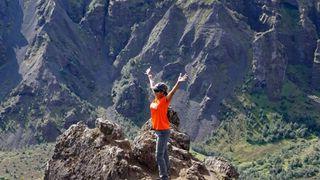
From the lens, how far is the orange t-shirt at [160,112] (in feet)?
180

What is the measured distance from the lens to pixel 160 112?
5509 cm

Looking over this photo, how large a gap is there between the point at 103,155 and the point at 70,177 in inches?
183

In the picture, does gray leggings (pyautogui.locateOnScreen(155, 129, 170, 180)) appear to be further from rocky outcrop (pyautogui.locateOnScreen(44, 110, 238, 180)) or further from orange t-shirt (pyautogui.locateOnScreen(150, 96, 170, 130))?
rocky outcrop (pyautogui.locateOnScreen(44, 110, 238, 180))

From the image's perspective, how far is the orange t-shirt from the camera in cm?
5488

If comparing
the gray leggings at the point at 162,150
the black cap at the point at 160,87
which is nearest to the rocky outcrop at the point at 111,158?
the gray leggings at the point at 162,150

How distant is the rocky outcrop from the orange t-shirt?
841 centimetres


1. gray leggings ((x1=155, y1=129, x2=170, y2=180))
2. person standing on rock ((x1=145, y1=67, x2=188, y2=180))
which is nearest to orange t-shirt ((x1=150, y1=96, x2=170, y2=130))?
person standing on rock ((x1=145, y1=67, x2=188, y2=180))

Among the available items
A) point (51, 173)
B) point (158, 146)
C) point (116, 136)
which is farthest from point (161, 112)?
point (51, 173)

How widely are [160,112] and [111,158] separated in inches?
418

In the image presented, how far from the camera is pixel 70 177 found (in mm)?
66938

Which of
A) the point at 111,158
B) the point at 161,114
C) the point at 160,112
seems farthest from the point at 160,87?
the point at 111,158

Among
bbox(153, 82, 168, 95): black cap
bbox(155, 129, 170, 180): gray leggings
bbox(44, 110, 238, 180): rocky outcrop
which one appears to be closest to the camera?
bbox(153, 82, 168, 95): black cap

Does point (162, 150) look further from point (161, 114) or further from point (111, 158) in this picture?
point (111, 158)

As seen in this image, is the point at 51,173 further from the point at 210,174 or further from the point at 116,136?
the point at 210,174
